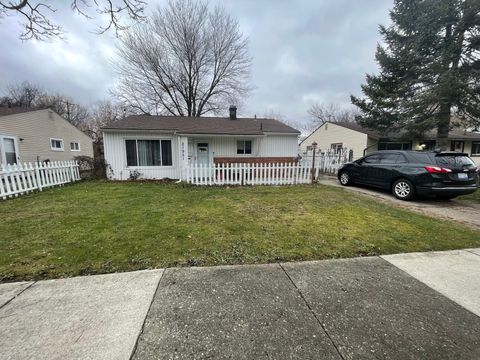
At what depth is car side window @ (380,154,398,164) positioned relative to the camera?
24.9 feet

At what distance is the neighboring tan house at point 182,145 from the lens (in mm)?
10680

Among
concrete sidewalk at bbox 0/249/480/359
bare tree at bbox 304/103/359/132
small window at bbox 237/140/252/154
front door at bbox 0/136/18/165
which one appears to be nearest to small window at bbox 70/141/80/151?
front door at bbox 0/136/18/165

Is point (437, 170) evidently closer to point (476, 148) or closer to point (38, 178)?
point (38, 178)

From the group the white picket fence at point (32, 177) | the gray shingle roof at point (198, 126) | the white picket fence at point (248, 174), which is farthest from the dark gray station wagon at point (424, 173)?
the white picket fence at point (32, 177)

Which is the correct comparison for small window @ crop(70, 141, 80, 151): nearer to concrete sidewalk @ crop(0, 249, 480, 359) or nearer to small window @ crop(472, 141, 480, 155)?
concrete sidewalk @ crop(0, 249, 480, 359)

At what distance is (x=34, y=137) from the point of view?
14258mm

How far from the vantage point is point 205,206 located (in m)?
5.83

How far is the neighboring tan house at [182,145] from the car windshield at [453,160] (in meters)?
7.71

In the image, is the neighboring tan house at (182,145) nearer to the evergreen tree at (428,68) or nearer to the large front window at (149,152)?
the large front window at (149,152)

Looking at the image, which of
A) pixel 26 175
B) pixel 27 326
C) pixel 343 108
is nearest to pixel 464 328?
pixel 27 326

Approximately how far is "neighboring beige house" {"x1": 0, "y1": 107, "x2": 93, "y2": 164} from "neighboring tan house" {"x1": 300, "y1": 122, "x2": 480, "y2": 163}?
23.9 m

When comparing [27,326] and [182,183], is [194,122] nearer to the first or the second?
[182,183]

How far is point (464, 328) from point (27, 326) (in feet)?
12.5

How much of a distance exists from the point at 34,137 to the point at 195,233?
56.1 feet
